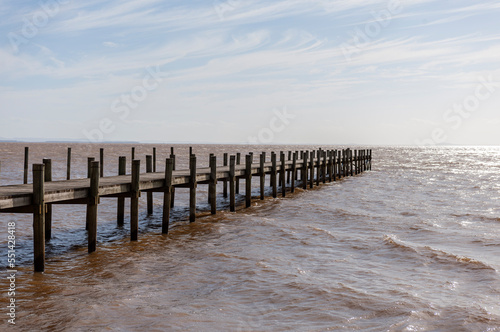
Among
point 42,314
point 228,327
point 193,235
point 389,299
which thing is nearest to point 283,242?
point 193,235

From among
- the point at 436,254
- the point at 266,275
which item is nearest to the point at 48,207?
the point at 266,275

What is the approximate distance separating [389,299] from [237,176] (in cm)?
1082

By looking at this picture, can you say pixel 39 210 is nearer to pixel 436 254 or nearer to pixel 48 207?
pixel 48 207

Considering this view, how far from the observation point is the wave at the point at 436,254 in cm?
968

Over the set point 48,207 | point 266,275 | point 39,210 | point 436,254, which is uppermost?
point 39,210

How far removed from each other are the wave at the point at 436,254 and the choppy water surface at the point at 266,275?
0.09 feet

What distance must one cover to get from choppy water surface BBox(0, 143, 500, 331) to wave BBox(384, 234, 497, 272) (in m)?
0.03

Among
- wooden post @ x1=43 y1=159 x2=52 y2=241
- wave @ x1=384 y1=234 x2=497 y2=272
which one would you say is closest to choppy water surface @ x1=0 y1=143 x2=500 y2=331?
wave @ x1=384 y1=234 x2=497 y2=272

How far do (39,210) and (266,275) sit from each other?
436 centimetres

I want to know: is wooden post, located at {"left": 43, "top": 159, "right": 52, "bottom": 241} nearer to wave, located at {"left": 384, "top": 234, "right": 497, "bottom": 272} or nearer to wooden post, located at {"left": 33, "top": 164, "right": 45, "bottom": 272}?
wooden post, located at {"left": 33, "top": 164, "right": 45, "bottom": 272}

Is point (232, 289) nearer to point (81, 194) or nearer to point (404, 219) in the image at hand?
point (81, 194)

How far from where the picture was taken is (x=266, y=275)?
8891mm

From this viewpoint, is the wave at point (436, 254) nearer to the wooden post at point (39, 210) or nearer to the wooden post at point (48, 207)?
the wooden post at point (39, 210)

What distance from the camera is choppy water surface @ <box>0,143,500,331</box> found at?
6.70 m
